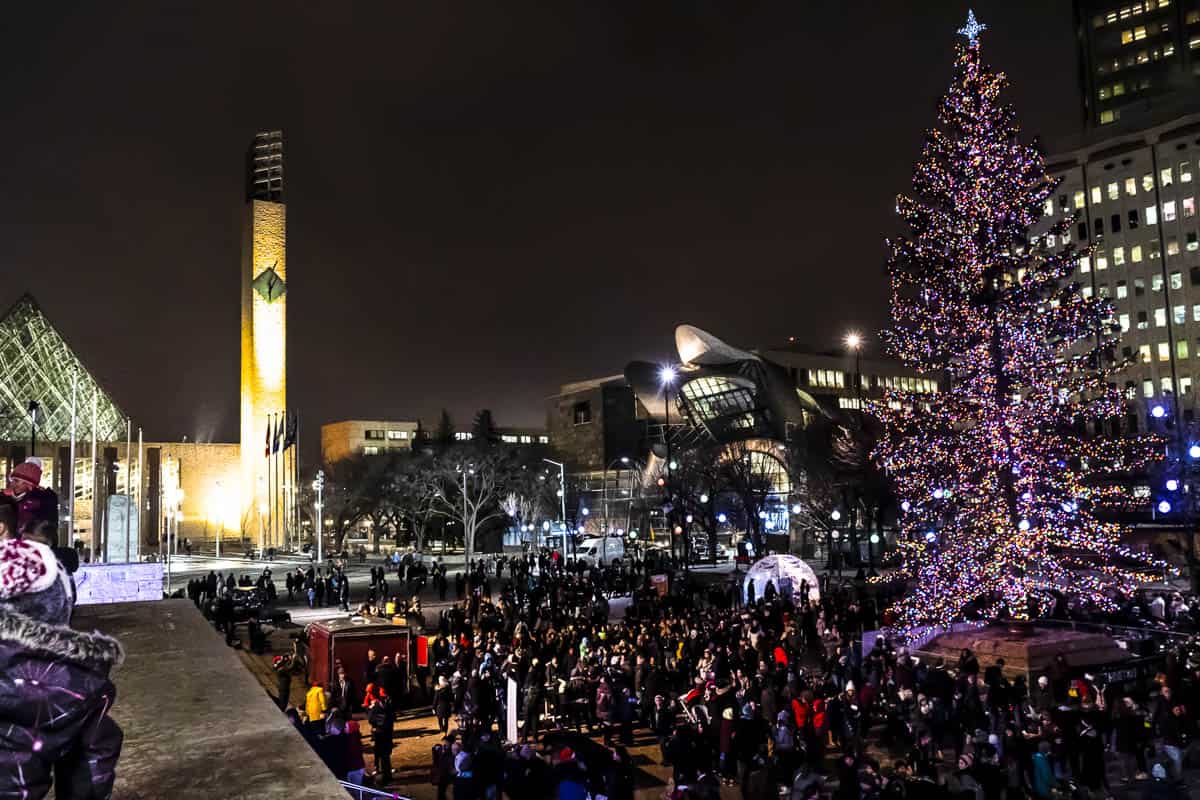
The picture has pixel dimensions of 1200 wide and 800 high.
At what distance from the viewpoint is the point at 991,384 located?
61.8 feet

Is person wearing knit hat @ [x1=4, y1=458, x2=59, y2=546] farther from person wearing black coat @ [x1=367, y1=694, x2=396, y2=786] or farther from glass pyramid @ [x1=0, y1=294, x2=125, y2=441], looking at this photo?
glass pyramid @ [x1=0, y1=294, x2=125, y2=441]

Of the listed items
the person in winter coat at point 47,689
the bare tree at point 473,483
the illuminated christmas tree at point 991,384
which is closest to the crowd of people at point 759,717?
the illuminated christmas tree at point 991,384

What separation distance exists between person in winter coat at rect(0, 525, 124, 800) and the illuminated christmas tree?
17.8 m

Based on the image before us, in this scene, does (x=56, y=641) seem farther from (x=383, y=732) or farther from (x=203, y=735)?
(x=383, y=732)

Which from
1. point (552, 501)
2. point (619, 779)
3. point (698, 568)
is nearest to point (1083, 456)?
point (619, 779)

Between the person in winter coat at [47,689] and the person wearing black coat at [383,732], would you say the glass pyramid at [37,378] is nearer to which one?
the person wearing black coat at [383,732]

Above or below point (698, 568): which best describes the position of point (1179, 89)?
above

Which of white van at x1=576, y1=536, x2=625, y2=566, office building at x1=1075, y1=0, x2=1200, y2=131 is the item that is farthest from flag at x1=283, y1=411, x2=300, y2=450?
office building at x1=1075, y1=0, x2=1200, y2=131

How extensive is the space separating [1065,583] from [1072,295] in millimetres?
6311

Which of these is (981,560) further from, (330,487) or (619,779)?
(330,487)

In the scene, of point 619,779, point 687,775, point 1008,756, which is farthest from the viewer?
point 687,775

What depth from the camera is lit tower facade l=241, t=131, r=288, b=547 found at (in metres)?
76.1

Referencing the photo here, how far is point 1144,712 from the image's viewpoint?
12.5 metres

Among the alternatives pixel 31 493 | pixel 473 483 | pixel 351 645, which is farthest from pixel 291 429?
pixel 31 493
